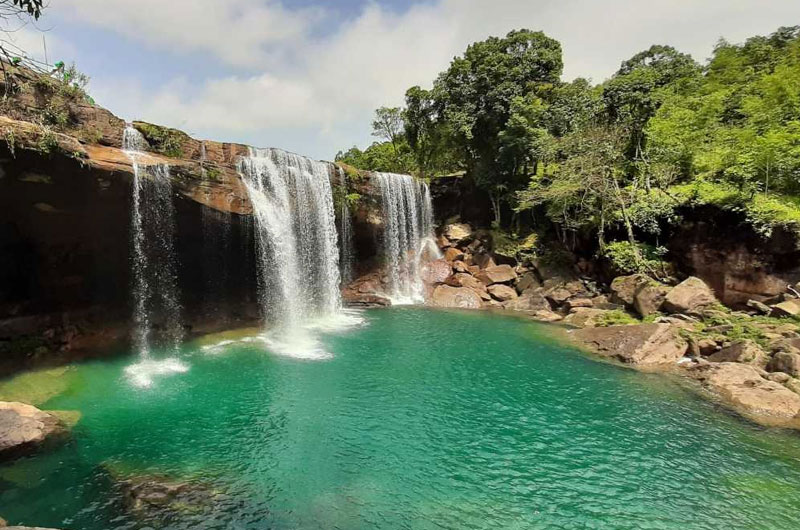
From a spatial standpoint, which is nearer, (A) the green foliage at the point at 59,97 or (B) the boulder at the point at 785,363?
(B) the boulder at the point at 785,363

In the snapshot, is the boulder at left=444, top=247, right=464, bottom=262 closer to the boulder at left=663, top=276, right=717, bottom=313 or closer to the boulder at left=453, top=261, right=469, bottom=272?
the boulder at left=453, top=261, right=469, bottom=272

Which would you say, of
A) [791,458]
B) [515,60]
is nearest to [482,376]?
[791,458]

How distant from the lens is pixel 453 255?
2836 centimetres

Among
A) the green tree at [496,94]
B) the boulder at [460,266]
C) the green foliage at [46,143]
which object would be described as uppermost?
the green tree at [496,94]

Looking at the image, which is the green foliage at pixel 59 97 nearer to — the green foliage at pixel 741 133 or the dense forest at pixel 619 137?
the dense forest at pixel 619 137

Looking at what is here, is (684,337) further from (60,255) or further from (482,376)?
(60,255)

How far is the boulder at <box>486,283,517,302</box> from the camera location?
24.5 metres

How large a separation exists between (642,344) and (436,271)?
1471cm

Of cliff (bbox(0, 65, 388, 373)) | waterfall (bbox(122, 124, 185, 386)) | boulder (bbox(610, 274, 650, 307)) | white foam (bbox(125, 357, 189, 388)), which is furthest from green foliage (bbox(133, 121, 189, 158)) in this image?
boulder (bbox(610, 274, 650, 307))

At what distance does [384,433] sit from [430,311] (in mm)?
13951

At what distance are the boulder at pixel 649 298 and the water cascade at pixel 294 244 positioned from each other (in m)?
13.0

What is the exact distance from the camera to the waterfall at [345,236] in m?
23.5

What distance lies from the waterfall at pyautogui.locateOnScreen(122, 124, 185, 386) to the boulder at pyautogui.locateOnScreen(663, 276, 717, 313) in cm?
1881

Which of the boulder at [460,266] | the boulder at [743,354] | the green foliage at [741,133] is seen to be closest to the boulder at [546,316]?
the boulder at [460,266]
